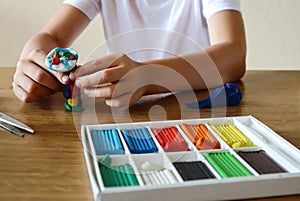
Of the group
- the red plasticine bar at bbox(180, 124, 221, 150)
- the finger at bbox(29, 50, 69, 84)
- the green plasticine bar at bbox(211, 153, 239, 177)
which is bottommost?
the finger at bbox(29, 50, 69, 84)

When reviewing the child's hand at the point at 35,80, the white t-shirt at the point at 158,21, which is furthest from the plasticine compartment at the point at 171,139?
the white t-shirt at the point at 158,21

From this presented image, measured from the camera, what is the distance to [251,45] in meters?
2.00

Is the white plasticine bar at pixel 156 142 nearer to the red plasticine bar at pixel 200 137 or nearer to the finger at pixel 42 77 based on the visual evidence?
the red plasticine bar at pixel 200 137

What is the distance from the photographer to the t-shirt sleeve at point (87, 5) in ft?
3.68

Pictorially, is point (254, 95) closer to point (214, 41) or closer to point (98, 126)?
point (214, 41)

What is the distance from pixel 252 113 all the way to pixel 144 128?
8.7 inches

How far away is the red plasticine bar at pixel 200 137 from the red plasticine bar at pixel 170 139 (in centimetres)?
1

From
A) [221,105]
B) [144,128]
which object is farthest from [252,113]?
[144,128]

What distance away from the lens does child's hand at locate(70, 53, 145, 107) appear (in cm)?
75

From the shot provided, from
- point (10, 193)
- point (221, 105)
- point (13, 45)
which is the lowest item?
point (13, 45)

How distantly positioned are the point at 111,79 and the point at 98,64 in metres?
0.04

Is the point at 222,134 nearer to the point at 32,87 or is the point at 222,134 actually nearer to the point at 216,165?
the point at 216,165

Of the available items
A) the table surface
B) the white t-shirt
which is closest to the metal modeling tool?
the table surface

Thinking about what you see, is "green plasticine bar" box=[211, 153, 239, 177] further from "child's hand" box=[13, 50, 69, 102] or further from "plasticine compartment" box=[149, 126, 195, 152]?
"child's hand" box=[13, 50, 69, 102]
